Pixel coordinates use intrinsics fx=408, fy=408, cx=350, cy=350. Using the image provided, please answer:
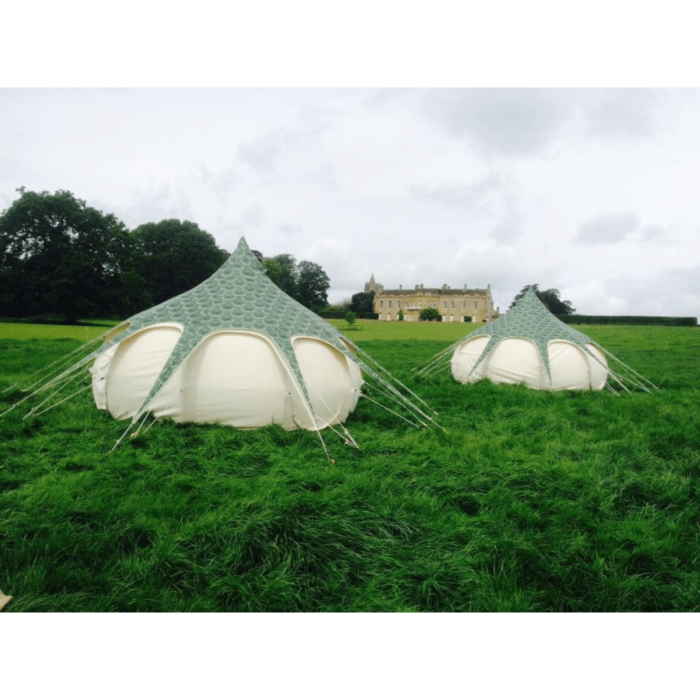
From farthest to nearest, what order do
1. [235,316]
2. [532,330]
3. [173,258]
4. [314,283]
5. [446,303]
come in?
[446,303] < [314,283] < [173,258] < [532,330] < [235,316]

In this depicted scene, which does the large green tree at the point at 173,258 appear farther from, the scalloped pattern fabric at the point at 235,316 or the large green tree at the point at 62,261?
the scalloped pattern fabric at the point at 235,316

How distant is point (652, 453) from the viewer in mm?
5965

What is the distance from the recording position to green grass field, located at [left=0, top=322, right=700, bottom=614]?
2922 millimetres

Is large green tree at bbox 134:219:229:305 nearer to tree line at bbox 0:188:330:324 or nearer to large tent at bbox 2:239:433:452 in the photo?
tree line at bbox 0:188:330:324

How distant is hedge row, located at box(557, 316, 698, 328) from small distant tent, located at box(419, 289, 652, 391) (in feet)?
161

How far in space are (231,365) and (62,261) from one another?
3739cm

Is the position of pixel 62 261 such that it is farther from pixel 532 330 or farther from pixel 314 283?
pixel 314 283

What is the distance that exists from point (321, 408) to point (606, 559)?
4279mm

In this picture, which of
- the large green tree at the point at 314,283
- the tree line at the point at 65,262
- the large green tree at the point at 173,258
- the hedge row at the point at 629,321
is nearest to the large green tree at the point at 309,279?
the large green tree at the point at 314,283

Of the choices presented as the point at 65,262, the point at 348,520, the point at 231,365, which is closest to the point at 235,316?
the point at 231,365

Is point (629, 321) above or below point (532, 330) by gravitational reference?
above

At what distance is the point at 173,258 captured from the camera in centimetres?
4925
